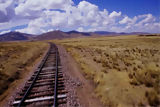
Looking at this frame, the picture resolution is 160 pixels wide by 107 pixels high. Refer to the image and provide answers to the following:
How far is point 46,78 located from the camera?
377 inches

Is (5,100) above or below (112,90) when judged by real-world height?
below

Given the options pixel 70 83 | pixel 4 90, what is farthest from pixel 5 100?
pixel 70 83

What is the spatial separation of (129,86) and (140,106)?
211 cm

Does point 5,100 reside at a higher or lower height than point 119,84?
lower

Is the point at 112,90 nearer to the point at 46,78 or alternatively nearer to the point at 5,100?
the point at 46,78

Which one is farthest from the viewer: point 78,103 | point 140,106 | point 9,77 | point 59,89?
point 9,77

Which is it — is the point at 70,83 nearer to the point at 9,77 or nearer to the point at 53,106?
the point at 53,106

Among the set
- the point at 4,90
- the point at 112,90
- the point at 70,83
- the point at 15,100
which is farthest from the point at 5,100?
the point at 112,90

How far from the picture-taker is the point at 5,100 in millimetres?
7016

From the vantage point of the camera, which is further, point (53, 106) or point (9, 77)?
point (9, 77)

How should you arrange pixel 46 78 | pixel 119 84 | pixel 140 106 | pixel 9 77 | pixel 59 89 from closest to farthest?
pixel 140 106 → pixel 59 89 → pixel 119 84 → pixel 46 78 → pixel 9 77

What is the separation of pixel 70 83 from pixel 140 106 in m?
4.51

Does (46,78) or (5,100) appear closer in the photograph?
(5,100)

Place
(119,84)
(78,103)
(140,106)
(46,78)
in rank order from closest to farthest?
(140,106) < (78,103) < (119,84) < (46,78)
